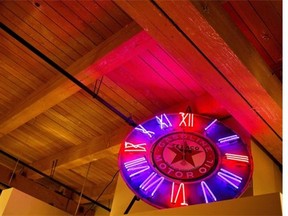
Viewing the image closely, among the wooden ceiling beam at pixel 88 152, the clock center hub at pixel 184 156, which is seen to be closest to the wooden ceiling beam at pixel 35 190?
the wooden ceiling beam at pixel 88 152

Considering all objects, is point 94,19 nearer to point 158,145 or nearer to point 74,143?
point 158,145

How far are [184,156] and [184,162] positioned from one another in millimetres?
64

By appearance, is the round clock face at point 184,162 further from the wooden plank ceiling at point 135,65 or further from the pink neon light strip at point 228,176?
the wooden plank ceiling at point 135,65

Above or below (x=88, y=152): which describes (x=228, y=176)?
below

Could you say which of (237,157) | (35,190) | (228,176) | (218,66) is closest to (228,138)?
(237,157)

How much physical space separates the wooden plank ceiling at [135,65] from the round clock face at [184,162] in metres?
0.37

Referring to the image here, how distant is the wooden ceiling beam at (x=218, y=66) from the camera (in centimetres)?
257

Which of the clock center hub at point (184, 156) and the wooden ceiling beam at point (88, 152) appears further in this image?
the wooden ceiling beam at point (88, 152)

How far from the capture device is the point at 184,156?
334 centimetres

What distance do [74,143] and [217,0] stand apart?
11.8 ft

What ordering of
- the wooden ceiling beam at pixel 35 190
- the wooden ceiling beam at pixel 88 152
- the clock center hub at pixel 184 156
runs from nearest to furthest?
the clock center hub at pixel 184 156
the wooden ceiling beam at pixel 88 152
the wooden ceiling beam at pixel 35 190

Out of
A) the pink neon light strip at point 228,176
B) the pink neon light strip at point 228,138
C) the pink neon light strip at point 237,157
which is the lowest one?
the pink neon light strip at point 228,176

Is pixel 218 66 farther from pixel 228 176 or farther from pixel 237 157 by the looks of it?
pixel 228 176

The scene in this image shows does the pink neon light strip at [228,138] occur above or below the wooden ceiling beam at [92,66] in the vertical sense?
below
